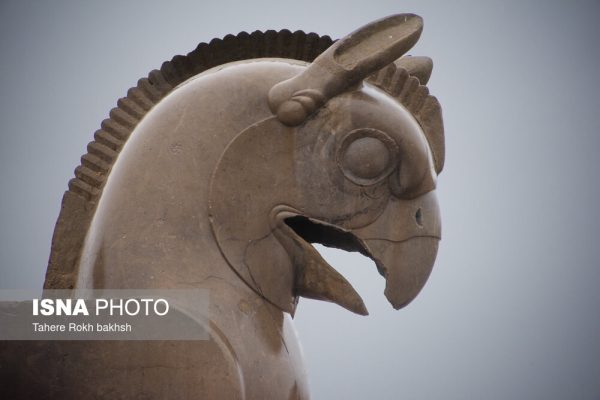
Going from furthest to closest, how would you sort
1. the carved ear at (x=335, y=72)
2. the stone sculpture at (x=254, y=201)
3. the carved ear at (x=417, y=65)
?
the carved ear at (x=417, y=65) < the carved ear at (x=335, y=72) < the stone sculpture at (x=254, y=201)

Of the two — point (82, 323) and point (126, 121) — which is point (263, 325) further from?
point (126, 121)

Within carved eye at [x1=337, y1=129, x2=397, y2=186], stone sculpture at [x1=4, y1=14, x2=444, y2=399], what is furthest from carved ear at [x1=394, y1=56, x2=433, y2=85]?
carved eye at [x1=337, y1=129, x2=397, y2=186]

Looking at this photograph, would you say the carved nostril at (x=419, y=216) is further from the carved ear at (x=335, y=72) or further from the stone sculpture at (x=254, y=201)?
the carved ear at (x=335, y=72)

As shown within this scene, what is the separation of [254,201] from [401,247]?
425 millimetres

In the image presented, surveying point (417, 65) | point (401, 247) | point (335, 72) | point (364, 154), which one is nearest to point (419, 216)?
point (401, 247)

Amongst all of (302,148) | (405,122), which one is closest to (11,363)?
(302,148)

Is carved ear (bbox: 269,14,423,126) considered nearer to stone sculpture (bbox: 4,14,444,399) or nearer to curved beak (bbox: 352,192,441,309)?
stone sculpture (bbox: 4,14,444,399)

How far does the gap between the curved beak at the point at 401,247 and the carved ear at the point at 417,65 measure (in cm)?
52

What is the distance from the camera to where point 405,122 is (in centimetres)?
242

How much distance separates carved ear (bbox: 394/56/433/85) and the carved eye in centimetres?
46

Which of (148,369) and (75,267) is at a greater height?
(75,267)

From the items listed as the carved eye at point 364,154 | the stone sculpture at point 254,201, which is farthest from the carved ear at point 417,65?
the carved eye at point 364,154

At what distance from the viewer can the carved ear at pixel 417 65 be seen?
276 centimetres

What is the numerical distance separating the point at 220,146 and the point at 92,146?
411mm
